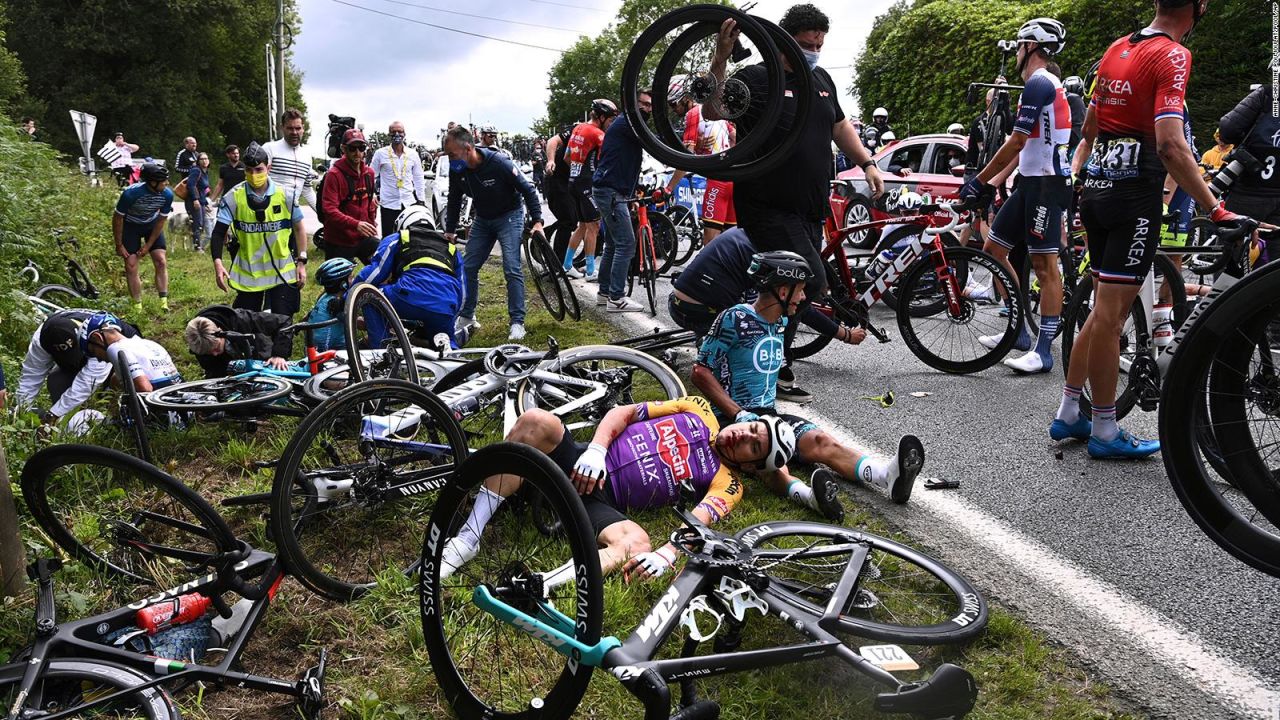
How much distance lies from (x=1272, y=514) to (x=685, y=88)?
440 centimetres

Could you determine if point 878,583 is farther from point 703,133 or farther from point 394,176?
point 394,176

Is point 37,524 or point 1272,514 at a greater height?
point 1272,514

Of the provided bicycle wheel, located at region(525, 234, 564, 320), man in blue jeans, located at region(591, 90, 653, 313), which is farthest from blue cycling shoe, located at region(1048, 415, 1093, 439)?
man in blue jeans, located at region(591, 90, 653, 313)

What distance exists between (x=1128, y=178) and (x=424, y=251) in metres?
4.67

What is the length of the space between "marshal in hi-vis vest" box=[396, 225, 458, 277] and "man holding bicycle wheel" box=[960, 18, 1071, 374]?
12.9 feet

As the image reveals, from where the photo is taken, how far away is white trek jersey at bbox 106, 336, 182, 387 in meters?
5.82

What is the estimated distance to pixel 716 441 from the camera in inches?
168

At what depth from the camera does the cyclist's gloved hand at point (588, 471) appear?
12.2 feet

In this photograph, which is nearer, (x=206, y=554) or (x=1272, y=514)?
(x=1272, y=514)

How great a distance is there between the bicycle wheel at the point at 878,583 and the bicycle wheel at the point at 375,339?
2.75 metres

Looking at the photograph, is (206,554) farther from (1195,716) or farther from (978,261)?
(978,261)

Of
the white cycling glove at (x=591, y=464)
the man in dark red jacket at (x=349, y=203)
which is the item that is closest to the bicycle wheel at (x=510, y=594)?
the white cycling glove at (x=591, y=464)

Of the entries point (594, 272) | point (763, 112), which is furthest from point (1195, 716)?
point (594, 272)

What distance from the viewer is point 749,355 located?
4.79m
